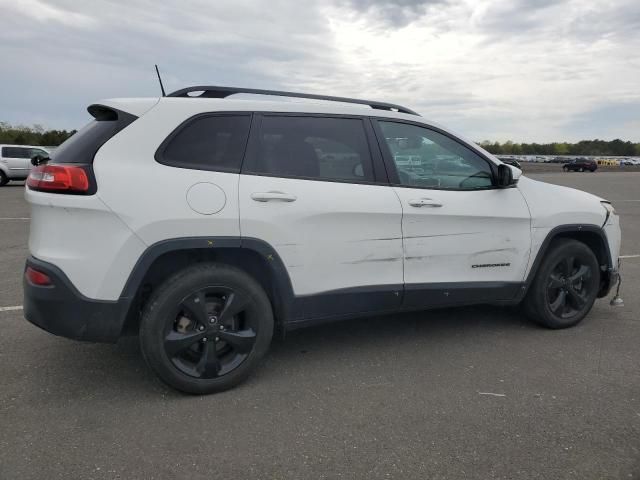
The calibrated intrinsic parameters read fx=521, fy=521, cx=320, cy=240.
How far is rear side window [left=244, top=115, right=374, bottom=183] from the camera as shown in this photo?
3.29 meters

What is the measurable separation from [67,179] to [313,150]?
148 centimetres

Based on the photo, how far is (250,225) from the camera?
310 centimetres

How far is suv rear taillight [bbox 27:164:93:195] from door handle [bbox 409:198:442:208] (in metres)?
2.03

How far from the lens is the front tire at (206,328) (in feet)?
9.78

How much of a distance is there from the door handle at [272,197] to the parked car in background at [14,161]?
21231mm

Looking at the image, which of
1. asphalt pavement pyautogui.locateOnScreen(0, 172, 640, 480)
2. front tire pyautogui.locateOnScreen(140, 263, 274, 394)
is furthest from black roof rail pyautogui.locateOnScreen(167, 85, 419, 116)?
asphalt pavement pyautogui.locateOnScreen(0, 172, 640, 480)

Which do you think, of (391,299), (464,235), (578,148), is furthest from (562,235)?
(578,148)

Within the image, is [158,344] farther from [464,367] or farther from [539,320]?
[539,320]

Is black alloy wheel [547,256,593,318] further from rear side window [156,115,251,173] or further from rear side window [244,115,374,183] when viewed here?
rear side window [156,115,251,173]

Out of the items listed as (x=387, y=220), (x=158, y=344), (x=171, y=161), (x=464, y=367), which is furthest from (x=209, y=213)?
(x=464, y=367)

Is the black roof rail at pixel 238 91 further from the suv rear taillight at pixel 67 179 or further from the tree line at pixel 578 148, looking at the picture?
the tree line at pixel 578 148

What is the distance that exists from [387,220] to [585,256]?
2.01m

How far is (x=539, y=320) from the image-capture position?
432 centimetres

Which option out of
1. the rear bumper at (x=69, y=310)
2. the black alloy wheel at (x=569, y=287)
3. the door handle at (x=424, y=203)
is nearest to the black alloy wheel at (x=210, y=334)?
the rear bumper at (x=69, y=310)
